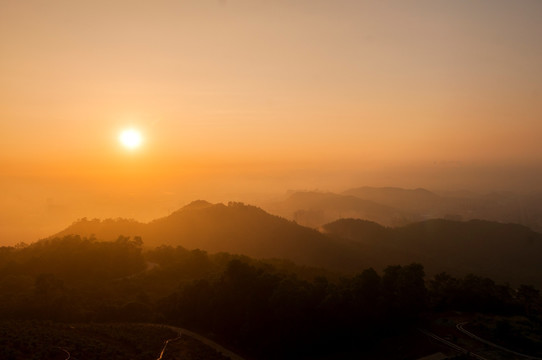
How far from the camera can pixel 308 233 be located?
345 ft

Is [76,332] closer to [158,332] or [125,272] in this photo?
[158,332]

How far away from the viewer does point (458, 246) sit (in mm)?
119062

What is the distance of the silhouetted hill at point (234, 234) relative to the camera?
302ft

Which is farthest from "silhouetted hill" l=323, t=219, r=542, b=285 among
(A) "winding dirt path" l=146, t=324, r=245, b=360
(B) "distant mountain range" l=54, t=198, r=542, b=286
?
(A) "winding dirt path" l=146, t=324, r=245, b=360

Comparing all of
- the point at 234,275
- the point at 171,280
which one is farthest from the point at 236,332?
the point at 171,280

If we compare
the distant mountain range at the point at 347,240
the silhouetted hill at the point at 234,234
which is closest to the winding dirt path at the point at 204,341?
the distant mountain range at the point at 347,240

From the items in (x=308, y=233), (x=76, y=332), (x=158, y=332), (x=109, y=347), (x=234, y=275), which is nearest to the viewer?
(x=109, y=347)

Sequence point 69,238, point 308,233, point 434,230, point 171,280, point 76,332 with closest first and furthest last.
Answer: point 76,332 → point 171,280 → point 69,238 → point 308,233 → point 434,230

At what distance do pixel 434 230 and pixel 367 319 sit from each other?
109m

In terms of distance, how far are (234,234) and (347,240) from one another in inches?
1350

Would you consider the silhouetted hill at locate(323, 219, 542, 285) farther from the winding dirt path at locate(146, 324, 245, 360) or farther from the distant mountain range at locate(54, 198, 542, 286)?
the winding dirt path at locate(146, 324, 245, 360)

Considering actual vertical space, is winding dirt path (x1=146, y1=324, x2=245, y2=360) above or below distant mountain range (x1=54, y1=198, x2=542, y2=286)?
below

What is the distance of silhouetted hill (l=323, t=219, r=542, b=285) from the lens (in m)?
97.2

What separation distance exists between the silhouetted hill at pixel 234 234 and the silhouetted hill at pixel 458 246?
1223cm
